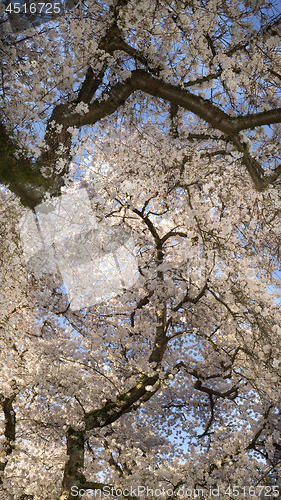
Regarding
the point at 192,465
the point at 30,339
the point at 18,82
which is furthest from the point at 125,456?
the point at 18,82

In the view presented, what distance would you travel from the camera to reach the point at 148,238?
31.8 ft

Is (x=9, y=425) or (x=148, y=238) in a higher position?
(x=148, y=238)

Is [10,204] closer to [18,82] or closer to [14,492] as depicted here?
[18,82]

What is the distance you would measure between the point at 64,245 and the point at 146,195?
2.75 m

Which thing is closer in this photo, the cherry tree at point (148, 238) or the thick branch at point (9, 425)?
the cherry tree at point (148, 238)

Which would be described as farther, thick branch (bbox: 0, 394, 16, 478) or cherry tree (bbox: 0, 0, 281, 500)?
thick branch (bbox: 0, 394, 16, 478)

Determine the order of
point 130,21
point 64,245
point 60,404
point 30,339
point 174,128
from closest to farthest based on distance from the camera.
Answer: point 130,21
point 174,128
point 64,245
point 60,404
point 30,339

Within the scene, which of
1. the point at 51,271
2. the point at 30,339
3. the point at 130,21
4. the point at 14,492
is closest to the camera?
the point at 130,21

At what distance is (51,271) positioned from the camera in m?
7.49

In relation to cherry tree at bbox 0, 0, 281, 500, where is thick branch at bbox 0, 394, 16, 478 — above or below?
below

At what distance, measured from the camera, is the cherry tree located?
457 centimetres

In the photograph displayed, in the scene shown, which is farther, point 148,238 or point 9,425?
A: point 148,238

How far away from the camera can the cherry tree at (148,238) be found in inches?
180

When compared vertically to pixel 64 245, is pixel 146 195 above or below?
above
